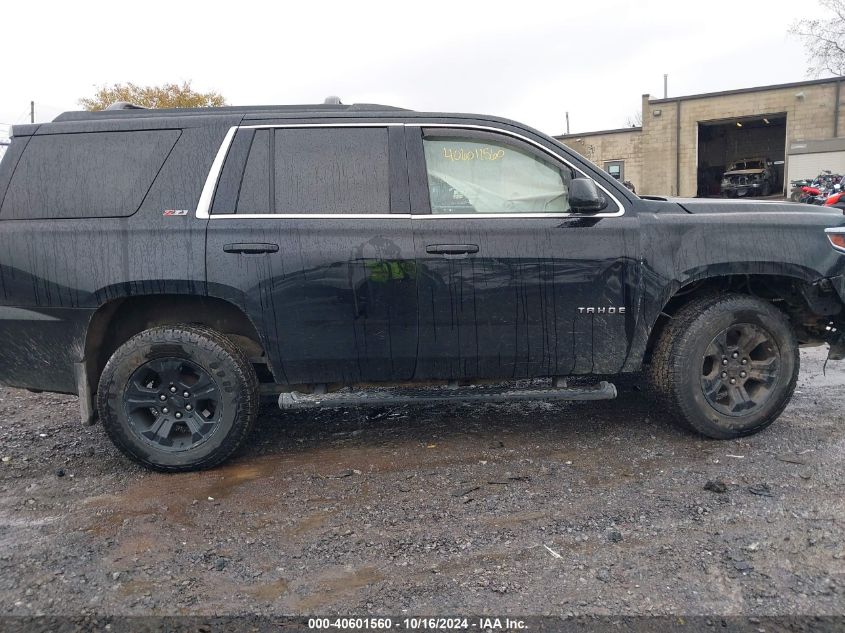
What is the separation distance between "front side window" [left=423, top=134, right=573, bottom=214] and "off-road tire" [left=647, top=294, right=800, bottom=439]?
3.45ft

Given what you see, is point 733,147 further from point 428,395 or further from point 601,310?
point 428,395

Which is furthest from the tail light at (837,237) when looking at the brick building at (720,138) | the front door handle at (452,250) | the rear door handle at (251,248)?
the brick building at (720,138)

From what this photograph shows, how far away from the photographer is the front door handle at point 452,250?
361 centimetres

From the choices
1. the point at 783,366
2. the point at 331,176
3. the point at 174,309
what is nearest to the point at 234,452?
the point at 174,309

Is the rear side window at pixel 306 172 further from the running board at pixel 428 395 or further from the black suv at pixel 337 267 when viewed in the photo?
the running board at pixel 428 395

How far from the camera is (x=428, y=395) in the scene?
3.74 m

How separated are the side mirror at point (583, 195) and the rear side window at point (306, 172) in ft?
3.48

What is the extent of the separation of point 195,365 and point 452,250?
1.60 metres

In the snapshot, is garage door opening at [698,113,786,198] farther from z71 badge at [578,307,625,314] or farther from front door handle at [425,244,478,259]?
front door handle at [425,244,478,259]

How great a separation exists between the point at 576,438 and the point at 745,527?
133 cm

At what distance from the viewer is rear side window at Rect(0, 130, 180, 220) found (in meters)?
3.60

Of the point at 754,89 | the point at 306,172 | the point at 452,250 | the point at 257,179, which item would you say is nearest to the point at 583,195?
the point at 452,250

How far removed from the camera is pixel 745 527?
2.90 m

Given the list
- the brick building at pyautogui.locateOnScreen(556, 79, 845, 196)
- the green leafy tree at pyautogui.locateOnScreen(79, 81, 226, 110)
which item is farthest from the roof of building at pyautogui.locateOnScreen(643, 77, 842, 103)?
the green leafy tree at pyautogui.locateOnScreen(79, 81, 226, 110)
